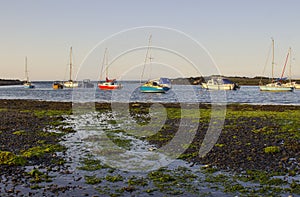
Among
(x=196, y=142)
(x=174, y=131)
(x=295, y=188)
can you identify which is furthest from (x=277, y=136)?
(x=295, y=188)

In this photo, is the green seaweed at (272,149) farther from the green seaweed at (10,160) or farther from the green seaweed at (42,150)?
the green seaweed at (10,160)

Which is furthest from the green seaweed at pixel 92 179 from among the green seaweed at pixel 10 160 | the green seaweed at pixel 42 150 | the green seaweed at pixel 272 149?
the green seaweed at pixel 272 149

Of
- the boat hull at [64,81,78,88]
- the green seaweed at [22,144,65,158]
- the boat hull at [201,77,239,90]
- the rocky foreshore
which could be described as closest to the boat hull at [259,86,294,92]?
the boat hull at [201,77,239,90]

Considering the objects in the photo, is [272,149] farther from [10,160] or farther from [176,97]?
[176,97]

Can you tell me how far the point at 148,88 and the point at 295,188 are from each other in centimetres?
8240

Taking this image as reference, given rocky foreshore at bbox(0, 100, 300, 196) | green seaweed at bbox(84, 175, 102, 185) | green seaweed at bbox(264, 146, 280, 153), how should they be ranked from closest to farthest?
rocky foreshore at bbox(0, 100, 300, 196) → green seaweed at bbox(84, 175, 102, 185) → green seaweed at bbox(264, 146, 280, 153)

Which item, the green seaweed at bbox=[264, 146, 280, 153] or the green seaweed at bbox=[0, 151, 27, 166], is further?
the green seaweed at bbox=[264, 146, 280, 153]

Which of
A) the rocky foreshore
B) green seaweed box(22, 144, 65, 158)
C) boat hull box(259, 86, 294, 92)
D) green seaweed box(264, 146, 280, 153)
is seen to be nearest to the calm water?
boat hull box(259, 86, 294, 92)

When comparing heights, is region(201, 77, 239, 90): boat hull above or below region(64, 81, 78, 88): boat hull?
above

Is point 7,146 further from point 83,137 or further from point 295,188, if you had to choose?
point 295,188

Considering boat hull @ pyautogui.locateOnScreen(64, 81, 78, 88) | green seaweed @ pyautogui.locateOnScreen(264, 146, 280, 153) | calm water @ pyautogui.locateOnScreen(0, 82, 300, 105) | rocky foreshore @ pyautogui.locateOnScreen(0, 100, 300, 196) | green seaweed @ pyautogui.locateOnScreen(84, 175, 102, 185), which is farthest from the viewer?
boat hull @ pyautogui.locateOnScreen(64, 81, 78, 88)

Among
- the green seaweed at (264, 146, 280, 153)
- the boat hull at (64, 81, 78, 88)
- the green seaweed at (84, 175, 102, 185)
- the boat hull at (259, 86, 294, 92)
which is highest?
the boat hull at (259, 86, 294, 92)

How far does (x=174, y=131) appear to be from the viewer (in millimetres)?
25562

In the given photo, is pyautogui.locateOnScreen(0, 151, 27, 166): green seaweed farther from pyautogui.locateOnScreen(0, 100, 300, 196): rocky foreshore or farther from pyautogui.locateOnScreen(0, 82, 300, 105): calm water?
pyautogui.locateOnScreen(0, 82, 300, 105): calm water
